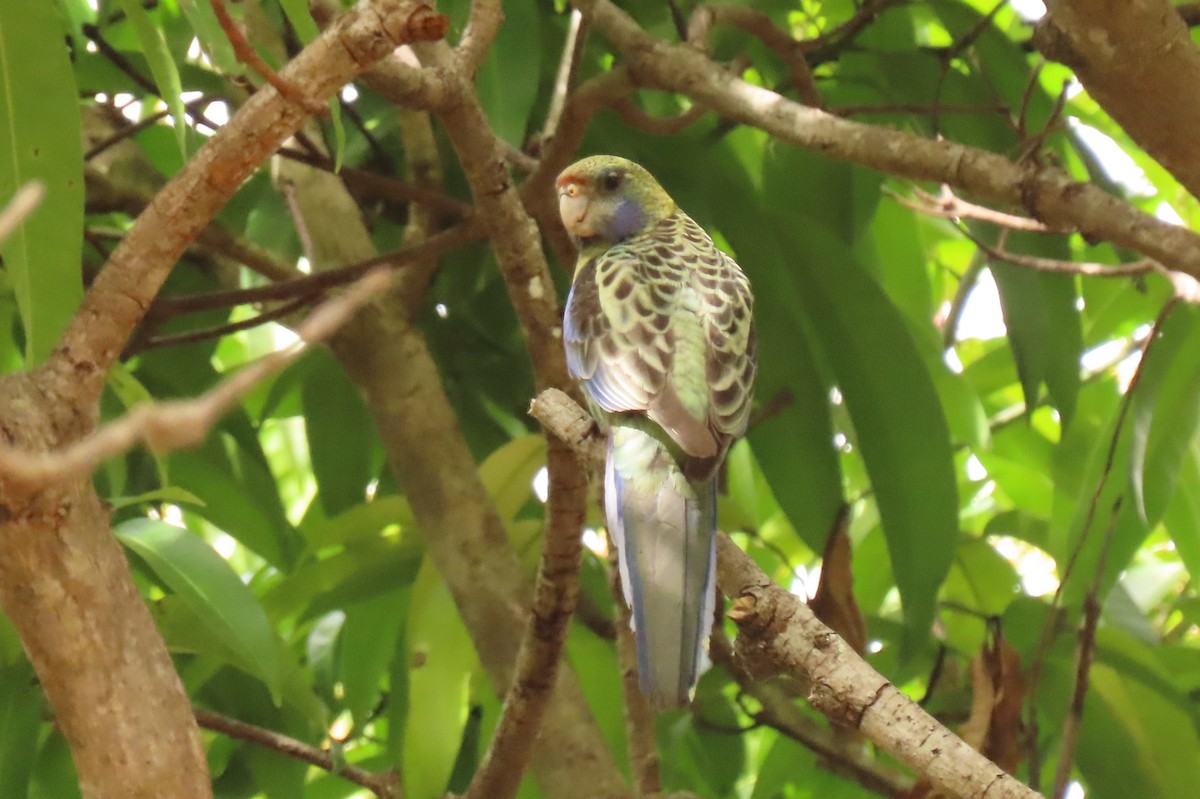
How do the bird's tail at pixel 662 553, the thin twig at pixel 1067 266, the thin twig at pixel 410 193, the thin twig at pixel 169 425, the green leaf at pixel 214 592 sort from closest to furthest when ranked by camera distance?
1. the thin twig at pixel 169 425
2. the bird's tail at pixel 662 553
3. the green leaf at pixel 214 592
4. the thin twig at pixel 1067 266
5. the thin twig at pixel 410 193

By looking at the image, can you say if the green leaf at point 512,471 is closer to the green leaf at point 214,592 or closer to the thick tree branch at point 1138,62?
the green leaf at point 214,592

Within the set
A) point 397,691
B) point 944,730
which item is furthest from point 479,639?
point 944,730

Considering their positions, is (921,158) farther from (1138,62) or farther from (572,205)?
(572,205)

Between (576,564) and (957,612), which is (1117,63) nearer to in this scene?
(576,564)

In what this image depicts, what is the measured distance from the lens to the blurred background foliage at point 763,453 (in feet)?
4.70

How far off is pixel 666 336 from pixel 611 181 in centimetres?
25

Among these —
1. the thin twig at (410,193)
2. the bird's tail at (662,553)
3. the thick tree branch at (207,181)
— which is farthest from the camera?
the thin twig at (410,193)

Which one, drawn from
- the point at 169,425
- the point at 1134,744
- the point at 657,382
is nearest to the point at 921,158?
the point at 657,382

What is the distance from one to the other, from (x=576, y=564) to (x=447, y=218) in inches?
26.7

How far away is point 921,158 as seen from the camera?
45.3 inches

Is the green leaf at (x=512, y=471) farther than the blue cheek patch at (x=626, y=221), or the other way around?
the green leaf at (x=512, y=471)

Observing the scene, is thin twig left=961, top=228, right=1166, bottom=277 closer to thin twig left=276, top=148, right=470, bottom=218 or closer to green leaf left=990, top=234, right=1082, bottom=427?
green leaf left=990, top=234, right=1082, bottom=427

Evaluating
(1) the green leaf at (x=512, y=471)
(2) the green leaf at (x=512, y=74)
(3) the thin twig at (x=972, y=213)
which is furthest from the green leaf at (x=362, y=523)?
(3) the thin twig at (x=972, y=213)

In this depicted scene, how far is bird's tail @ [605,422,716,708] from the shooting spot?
0.91 meters
